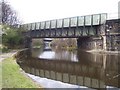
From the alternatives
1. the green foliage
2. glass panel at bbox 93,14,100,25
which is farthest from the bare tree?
glass panel at bbox 93,14,100,25

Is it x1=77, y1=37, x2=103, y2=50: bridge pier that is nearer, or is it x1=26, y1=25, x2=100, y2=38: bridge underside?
x1=26, y1=25, x2=100, y2=38: bridge underside

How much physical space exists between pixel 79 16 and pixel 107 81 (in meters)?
56.5

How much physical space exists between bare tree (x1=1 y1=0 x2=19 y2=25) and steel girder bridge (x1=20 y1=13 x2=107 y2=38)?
4.69 m

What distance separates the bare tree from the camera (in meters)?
81.8

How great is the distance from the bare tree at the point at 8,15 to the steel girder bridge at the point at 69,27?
4.69 m

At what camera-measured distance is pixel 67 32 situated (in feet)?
261

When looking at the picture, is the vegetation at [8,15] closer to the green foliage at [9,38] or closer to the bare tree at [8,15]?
the bare tree at [8,15]

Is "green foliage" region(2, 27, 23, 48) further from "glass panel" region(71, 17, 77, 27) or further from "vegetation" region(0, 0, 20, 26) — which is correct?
"glass panel" region(71, 17, 77, 27)

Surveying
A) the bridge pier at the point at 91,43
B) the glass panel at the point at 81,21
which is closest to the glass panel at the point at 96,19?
the glass panel at the point at 81,21

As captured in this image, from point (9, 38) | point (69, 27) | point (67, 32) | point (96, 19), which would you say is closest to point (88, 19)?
point (96, 19)

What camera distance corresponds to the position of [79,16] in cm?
7838

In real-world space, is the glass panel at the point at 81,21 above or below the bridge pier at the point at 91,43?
above

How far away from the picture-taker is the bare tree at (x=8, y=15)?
268ft

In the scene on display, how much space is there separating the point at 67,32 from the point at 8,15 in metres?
21.1
